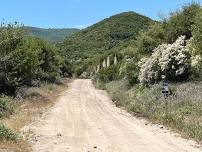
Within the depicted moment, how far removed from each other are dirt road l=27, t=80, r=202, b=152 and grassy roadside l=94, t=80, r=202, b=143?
0.78 meters

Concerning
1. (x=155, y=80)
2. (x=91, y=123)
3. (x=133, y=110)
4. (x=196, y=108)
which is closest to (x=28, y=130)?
(x=91, y=123)

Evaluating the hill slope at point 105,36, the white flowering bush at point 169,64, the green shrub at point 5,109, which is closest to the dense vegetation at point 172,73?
the white flowering bush at point 169,64

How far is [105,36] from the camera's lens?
429 feet

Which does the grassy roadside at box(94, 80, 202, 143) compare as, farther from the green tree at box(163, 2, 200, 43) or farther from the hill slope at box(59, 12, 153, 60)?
the hill slope at box(59, 12, 153, 60)

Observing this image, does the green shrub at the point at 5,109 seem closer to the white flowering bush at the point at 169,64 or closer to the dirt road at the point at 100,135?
the dirt road at the point at 100,135

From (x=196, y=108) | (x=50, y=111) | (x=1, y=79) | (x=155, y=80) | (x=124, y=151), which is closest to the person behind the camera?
(x=124, y=151)

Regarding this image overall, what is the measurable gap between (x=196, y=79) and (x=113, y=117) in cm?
1013

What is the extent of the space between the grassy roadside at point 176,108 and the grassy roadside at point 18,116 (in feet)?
19.0

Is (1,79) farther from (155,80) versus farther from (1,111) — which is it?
(155,80)

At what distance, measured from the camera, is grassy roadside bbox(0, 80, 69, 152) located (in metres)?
16.0

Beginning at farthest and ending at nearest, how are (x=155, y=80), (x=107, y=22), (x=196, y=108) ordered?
(x=107, y=22)
(x=155, y=80)
(x=196, y=108)

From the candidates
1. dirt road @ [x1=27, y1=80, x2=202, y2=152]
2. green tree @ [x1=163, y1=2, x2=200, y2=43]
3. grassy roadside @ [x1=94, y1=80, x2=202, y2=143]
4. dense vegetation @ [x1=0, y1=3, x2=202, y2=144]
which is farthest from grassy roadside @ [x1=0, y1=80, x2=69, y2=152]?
green tree @ [x1=163, y1=2, x2=200, y2=43]

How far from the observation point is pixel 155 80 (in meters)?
38.7

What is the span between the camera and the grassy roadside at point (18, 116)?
16.0 metres
